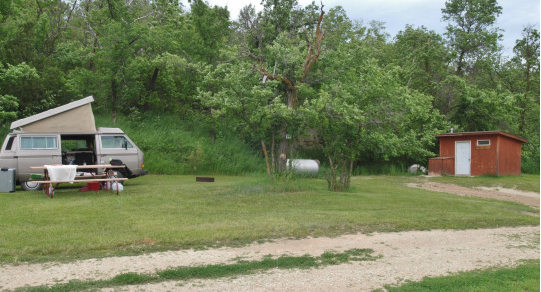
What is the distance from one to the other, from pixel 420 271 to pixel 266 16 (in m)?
22.7

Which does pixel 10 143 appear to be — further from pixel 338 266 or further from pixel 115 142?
pixel 338 266

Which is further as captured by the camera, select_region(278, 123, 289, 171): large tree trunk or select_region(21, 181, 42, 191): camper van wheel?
select_region(278, 123, 289, 171): large tree trunk

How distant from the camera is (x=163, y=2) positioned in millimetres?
31953

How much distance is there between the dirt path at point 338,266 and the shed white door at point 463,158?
58.1 feet

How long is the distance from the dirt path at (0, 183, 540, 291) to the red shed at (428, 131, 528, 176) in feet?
56.7

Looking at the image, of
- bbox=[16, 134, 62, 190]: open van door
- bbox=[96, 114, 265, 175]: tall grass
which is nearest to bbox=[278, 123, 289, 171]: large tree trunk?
bbox=[96, 114, 265, 175]: tall grass

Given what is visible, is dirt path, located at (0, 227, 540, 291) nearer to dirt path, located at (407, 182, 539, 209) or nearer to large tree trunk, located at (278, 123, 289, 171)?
dirt path, located at (407, 182, 539, 209)

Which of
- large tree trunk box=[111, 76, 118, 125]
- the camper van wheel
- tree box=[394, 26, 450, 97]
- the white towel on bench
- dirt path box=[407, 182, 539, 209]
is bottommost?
dirt path box=[407, 182, 539, 209]

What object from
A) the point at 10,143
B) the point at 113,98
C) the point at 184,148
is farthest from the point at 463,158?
the point at 10,143

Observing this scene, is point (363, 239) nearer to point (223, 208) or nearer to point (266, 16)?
point (223, 208)

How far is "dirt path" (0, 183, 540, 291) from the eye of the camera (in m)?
5.42

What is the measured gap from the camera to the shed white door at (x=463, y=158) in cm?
2561

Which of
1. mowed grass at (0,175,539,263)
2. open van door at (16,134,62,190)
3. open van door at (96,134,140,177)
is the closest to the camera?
mowed grass at (0,175,539,263)

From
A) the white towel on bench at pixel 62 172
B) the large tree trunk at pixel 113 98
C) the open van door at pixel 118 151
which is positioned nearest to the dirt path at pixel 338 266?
the white towel on bench at pixel 62 172
